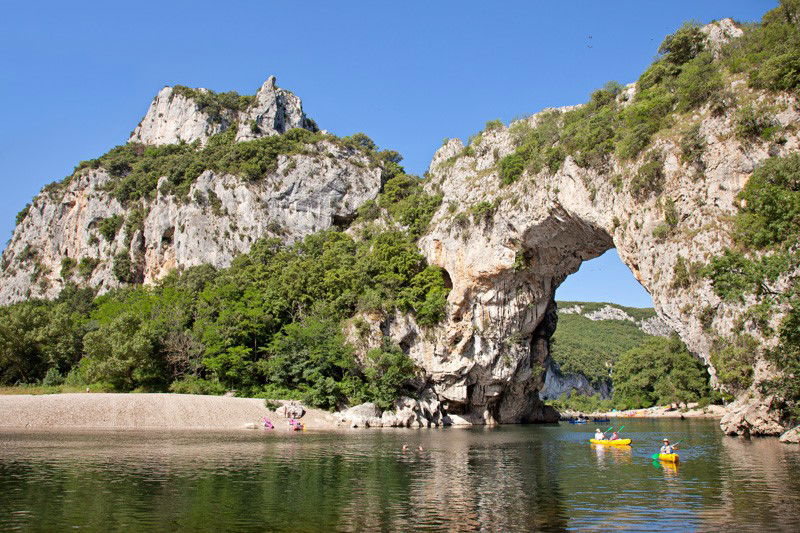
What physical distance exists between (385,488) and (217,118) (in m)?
91.3

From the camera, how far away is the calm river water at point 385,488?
12102mm

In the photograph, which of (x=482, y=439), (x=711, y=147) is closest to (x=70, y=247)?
(x=482, y=439)

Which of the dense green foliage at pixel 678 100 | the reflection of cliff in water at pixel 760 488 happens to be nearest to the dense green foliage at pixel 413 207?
the dense green foliage at pixel 678 100

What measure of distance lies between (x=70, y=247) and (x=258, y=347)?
169 ft

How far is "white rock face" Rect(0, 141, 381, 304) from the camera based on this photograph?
74.0 meters

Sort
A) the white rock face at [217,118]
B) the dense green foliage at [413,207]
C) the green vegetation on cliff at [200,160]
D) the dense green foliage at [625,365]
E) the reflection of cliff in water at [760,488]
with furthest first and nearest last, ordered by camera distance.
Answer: the white rock face at [217,118]
the green vegetation on cliff at [200,160]
the dense green foliage at [625,365]
the dense green foliage at [413,207]
the reflection of cliff in water at [760,488]

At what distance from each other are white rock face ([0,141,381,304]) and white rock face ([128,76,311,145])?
15.8m

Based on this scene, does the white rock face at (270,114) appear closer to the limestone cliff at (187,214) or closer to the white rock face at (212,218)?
the limestone cliff at (187,214)

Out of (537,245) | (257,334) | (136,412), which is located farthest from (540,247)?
(136,412)

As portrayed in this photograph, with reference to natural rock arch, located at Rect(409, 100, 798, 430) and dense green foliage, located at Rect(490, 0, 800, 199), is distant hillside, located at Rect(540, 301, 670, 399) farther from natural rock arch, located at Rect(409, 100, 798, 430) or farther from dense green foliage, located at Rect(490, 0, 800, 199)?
dense green foliage, located at Rect(490, 0, 800, 199)

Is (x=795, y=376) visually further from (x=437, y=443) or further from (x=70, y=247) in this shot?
(x=70, y=247)

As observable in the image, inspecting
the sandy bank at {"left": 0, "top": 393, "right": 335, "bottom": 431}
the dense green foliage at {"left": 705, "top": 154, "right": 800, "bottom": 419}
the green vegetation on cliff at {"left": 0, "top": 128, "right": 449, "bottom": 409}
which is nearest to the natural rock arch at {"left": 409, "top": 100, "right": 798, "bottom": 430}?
the dense green foliage at {"left": 705, "top": 154, "right": 800, "bottom": 419}

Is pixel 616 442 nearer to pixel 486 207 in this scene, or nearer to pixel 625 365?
pixel 486 207

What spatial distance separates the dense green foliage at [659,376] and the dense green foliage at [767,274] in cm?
4829
